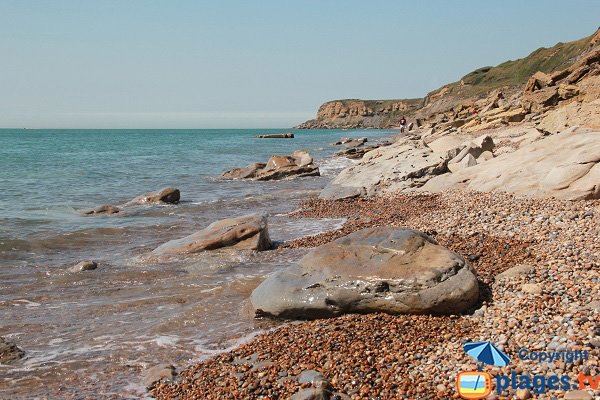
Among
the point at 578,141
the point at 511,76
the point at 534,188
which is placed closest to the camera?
the point at 534,188

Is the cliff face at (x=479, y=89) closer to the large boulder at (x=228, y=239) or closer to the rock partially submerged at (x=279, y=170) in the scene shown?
the rock partially submerged at (x=279, y=170)

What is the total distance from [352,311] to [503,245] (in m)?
3.90

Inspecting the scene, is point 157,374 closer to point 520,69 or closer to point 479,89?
point 479,89

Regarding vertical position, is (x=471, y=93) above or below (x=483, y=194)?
above

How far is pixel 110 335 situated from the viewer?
878 cm

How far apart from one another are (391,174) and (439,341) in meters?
15.3

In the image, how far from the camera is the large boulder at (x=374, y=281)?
787 centimetres

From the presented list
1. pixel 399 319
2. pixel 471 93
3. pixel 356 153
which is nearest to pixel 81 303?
pixel 399 319

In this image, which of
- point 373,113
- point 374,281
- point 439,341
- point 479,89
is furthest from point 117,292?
point 373,113

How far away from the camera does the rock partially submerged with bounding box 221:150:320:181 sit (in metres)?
33.2

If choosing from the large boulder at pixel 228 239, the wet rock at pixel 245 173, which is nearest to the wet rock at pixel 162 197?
the wet rock at pixel 245 173

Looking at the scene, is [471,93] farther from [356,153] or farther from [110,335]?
[110,335]

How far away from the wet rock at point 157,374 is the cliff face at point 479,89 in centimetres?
4301

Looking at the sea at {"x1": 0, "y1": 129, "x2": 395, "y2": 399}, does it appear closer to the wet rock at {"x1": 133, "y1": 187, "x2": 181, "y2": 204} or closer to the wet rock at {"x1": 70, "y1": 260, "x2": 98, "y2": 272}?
the wet rock at {"x1": 70, "y1": 260, "x2": 98, "y2": 272}
